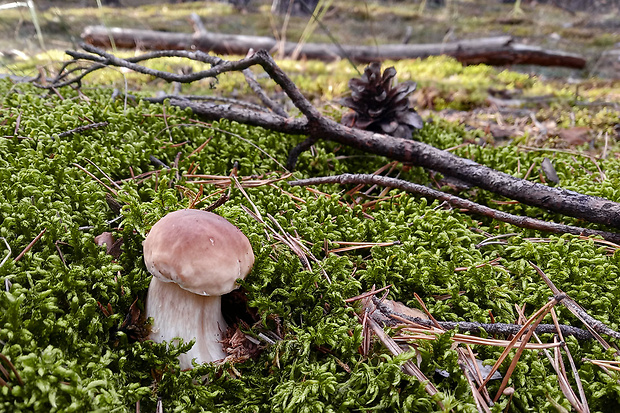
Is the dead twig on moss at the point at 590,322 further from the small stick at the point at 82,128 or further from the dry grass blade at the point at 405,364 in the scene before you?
the small stick at the point at 82,128

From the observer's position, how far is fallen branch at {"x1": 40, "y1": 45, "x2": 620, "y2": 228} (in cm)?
185

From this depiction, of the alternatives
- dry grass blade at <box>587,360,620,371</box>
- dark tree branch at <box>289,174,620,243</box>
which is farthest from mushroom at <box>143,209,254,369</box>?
dry grass blade at <box>587,360,620,371</box>

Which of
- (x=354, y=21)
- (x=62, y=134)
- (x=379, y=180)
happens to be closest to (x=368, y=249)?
(x=379, y=180)

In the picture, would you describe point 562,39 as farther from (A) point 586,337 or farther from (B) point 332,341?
(B) point 332,341

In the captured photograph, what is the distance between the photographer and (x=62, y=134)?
2.00m

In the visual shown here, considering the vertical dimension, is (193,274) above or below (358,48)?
below

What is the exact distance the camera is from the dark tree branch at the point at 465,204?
1.85m

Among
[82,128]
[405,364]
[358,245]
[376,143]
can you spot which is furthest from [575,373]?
[82,128]

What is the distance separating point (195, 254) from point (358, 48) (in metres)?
6.23

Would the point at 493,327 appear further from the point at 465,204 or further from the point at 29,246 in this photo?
the point at 29,246

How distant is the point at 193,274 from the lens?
1157 mm

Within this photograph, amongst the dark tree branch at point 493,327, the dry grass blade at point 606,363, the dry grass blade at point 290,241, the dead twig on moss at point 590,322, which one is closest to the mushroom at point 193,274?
the dry grass blade at point 290,241

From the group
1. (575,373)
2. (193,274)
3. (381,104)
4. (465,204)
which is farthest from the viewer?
(381,104)

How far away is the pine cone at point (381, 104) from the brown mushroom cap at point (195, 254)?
1.65 meters
